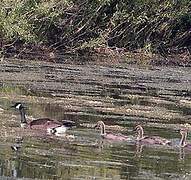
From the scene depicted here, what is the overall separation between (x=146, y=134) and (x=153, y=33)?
69.4 feet

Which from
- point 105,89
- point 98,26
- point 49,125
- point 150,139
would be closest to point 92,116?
point 49,125

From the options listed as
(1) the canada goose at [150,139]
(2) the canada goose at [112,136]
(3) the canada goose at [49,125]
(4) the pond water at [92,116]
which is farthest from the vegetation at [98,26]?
(1) the canada goose at [150,139]

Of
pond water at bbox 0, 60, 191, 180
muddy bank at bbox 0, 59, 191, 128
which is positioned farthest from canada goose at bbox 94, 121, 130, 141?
muddy bank at bbox 0, 59, 191, 128

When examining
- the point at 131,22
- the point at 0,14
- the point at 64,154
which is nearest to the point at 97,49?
the point at 131,22

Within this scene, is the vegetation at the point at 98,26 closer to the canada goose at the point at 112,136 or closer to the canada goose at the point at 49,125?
the canada goose at the point at 49,125

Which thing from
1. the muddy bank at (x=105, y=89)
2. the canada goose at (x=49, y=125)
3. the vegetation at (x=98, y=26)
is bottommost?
the canada goose at (x=49, y=125)

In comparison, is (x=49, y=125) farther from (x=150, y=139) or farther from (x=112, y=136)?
(x=150, y=139)

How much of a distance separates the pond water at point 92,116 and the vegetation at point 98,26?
3319 mm

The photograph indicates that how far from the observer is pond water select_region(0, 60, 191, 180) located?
10.3 metres

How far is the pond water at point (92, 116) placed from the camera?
1030 cm

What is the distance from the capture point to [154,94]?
19859 mm

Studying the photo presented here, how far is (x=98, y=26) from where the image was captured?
32.5 m

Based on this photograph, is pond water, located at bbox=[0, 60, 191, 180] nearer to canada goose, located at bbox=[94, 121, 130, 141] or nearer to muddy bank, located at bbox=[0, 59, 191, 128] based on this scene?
muddy bank, located at bbox=[0, 59, 191, 128]

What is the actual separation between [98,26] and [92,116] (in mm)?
17701
